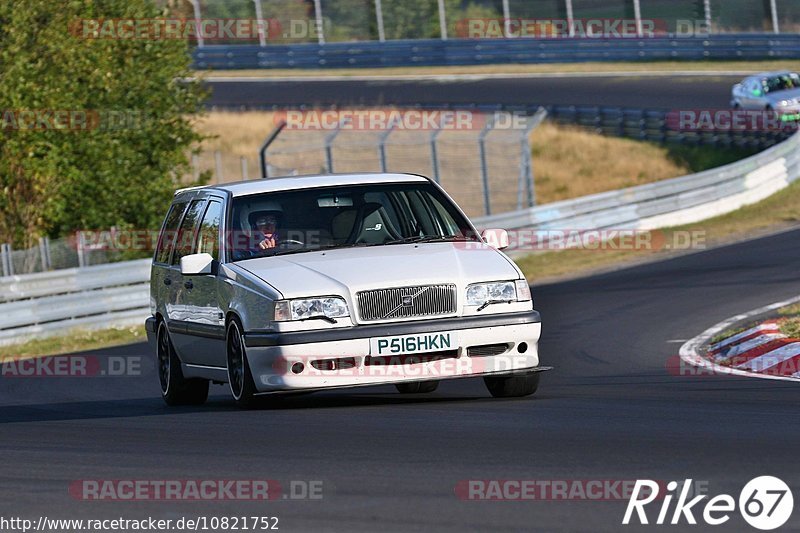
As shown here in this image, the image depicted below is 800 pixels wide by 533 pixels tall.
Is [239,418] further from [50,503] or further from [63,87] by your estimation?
[63,87]

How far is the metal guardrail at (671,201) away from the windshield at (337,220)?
43.2 ft

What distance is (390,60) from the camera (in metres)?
55.4

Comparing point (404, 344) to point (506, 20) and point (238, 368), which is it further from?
point (506, 20)

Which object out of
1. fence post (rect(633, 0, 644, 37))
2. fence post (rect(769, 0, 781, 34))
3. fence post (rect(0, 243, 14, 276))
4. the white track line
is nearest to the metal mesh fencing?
the white track line

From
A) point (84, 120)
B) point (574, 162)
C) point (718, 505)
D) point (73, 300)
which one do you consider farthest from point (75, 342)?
point (574, 162)

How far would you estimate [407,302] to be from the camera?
378 inches


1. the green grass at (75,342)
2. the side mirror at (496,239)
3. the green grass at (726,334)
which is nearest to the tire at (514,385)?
the side mirror at (496,239)

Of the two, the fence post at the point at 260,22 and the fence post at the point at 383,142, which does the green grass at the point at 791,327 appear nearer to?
the fence post at the point at 383,142

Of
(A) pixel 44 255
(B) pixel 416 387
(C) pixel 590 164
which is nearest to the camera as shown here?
(B) pixel 416 387

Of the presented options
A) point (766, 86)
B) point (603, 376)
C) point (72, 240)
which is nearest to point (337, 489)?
point (603, 376)

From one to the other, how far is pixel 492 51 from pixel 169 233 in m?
42.3

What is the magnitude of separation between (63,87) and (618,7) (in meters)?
27.6

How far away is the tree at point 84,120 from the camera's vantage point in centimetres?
2525

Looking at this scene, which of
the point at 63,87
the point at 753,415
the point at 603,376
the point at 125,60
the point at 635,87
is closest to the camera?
the point at 753,415
